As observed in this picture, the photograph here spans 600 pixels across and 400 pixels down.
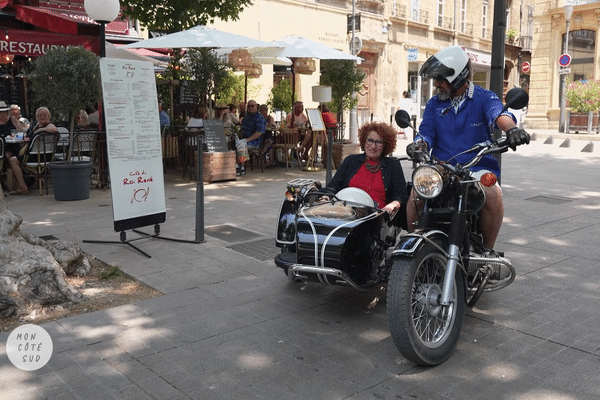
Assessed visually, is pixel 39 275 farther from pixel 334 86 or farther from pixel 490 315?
pixel 334 86

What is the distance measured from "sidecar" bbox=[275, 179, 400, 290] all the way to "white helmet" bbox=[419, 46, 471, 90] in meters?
0.96

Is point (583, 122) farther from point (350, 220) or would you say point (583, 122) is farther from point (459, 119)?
point (350, 220)

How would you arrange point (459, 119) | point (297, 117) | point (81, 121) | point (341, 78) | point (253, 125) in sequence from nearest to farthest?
point (459, 119) < point (81, 121) < point (253, 125) < point (297, 117) < point (341, 78)

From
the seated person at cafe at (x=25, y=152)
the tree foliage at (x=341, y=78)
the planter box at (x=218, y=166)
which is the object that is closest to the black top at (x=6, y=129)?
the seated person at cafe at (x=25, y=152)

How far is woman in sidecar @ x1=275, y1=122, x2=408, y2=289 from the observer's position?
12.8 ft

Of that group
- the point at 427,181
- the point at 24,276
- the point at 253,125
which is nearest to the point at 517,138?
the point at 427,181

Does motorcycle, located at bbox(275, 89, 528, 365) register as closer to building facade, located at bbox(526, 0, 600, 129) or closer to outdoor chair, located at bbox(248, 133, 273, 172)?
outdoor chair, located at bbox(248, 133, 273, 172)

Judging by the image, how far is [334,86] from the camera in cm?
1355

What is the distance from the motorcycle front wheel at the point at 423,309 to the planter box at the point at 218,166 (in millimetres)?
7327

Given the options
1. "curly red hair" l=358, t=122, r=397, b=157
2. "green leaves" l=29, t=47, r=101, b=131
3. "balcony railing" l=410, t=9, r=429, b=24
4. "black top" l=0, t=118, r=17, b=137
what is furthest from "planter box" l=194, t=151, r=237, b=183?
"balcony railing" l=410, t=9, r=429, b=24

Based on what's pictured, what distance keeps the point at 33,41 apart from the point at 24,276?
772 centimetres

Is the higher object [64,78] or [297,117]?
[64,78]

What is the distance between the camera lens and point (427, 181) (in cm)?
338

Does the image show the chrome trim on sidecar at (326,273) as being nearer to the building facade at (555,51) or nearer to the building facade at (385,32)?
the building facade at (385,32)
